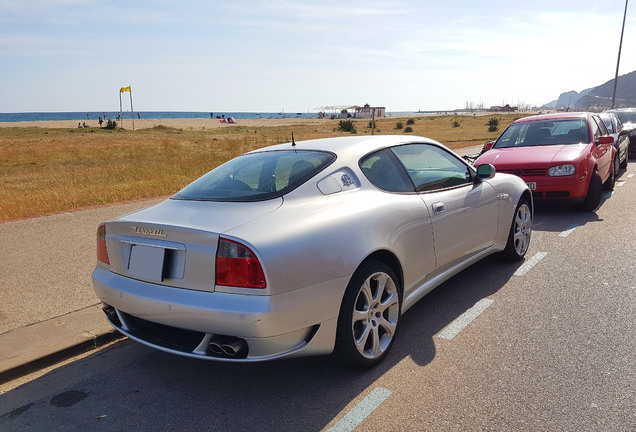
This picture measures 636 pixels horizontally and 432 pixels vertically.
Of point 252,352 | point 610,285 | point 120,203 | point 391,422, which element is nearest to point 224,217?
point 252,352

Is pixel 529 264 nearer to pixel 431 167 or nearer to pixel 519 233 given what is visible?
pixel 519 233

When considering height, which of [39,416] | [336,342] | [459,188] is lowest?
[39,416]

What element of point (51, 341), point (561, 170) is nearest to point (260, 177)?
point (51, 341)

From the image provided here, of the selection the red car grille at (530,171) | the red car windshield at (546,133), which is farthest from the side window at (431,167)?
the red car windshield at (546,133)

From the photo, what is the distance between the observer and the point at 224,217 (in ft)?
10.5

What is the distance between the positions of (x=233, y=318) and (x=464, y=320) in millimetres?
2239

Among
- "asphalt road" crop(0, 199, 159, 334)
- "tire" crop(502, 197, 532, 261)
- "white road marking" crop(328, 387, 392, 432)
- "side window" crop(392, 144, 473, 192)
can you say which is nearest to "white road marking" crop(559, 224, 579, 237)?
"tire" crop(502, 197, 532, 261)

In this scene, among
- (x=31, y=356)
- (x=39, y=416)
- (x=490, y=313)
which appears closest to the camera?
(x=39, y=416)

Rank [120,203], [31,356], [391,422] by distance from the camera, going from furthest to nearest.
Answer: [120,203], [31,356], [391,422]

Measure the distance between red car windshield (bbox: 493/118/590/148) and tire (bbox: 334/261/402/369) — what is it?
22.7 ft

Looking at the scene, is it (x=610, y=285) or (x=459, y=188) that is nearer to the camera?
(x=459, y=188)

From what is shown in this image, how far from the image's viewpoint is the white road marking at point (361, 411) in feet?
9.46

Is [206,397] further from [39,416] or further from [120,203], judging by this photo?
[120,203]

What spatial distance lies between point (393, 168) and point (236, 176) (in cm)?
120
